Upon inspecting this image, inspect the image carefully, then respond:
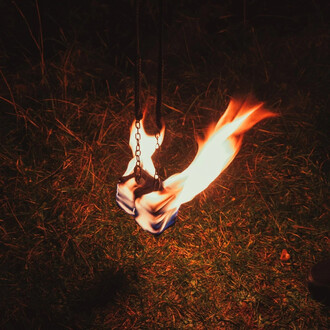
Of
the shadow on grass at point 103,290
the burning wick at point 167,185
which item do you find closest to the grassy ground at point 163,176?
the shadow on grass at point 103,290

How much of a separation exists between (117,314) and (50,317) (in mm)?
362

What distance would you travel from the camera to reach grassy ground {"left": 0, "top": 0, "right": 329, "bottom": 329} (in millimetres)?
2098

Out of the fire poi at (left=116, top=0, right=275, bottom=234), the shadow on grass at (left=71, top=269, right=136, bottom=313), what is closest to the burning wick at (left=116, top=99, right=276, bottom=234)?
the fire poi at (left=116, top=0, right=275, bottom=234)

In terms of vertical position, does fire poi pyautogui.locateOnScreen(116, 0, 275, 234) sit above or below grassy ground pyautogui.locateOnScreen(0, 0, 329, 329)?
above

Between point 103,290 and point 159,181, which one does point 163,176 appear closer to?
point 159,181

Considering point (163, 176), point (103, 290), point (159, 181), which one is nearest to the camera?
point (159, 181)

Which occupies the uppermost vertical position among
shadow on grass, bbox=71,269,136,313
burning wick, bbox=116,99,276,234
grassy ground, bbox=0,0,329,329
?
burning wick, bbox=116,99,276,234

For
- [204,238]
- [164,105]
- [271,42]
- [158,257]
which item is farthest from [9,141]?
[271,42]

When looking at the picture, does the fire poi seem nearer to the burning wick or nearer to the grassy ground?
the burning wick

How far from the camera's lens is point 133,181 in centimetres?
193

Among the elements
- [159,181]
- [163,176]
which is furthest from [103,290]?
[163,176]

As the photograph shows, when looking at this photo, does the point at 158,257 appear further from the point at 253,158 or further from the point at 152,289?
the point at 253,158

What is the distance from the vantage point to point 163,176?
2758 millimetres

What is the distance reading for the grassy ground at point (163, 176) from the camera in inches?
82.6
